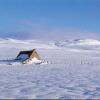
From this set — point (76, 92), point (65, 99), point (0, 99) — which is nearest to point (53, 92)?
point (76, 92)

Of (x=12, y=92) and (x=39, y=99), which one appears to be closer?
(x=39, y=99)

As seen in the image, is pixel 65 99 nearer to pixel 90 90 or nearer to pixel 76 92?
pixel 76 92

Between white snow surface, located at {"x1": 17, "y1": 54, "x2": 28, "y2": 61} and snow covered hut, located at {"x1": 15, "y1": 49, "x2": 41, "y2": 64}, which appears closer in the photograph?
snow covered hut, located at {"x1": 15, "y1": 49, "x2": 41, "y2": 64}

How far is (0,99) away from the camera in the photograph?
413 inches

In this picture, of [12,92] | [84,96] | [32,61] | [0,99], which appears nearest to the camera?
[0,99]

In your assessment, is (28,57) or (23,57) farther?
(23,57)

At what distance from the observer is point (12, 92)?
12.2m

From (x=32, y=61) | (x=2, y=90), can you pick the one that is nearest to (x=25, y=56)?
(x=32, y=61)

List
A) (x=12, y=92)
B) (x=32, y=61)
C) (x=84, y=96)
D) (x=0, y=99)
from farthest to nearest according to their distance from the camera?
(x=32, y=61) < (x=12, y=92) < (x=84, y=96) < (x=0, y=99)

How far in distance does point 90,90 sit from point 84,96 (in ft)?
5.41

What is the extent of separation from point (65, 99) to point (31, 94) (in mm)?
1588

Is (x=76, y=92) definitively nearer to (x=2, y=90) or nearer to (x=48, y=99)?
(x=48, y=99)

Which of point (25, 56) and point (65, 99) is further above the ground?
point (25, 56)

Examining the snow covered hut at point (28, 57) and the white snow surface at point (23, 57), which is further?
the white snow surface at point (23, 57)
